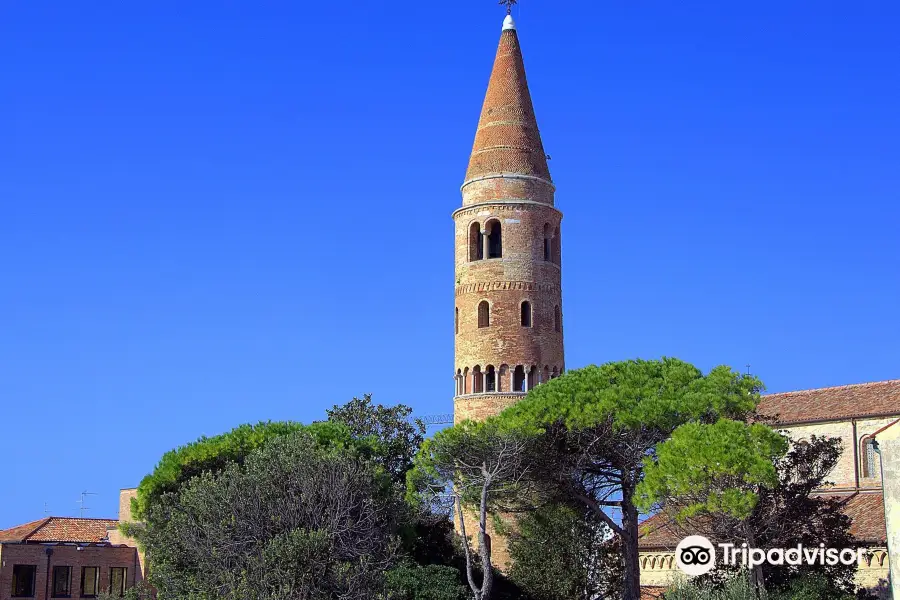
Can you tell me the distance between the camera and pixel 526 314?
36438 millimetres

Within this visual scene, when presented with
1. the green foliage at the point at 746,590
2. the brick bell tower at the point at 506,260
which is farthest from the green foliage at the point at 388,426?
the green foliage at the point at 746,590

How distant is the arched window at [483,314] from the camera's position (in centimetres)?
3650

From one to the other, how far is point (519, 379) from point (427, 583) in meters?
8.24

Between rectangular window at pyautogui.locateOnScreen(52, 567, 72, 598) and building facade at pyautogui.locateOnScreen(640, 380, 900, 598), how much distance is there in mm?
20529

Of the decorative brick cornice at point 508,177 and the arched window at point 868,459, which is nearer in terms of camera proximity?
the arched window at point 868,459

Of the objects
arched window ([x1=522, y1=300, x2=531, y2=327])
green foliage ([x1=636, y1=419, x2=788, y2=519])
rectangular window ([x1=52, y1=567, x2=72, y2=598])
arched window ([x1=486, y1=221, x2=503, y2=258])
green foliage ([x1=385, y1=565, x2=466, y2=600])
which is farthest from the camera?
rectangular window ([x1=52, y1=567, x2=72, y2=598])

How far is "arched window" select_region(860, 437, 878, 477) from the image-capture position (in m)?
32.3

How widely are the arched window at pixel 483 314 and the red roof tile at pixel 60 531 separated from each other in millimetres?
17892

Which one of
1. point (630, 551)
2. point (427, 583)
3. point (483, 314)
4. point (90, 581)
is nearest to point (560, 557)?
point (630, 551)

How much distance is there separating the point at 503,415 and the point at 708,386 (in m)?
5.53

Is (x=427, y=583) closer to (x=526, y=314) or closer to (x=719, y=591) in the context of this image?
(x=719, y=591)

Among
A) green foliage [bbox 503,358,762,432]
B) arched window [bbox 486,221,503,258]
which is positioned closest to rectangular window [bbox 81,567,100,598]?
arched window [bbox 486,221,503,258]

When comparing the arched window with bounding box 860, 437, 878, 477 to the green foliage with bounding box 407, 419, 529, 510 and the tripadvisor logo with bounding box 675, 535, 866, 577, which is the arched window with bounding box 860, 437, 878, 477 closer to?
the tripadvisor logo with bounding box 675, 535, 866, 577

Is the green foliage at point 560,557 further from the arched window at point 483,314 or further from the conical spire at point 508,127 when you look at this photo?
the conical spire at point 508,127
